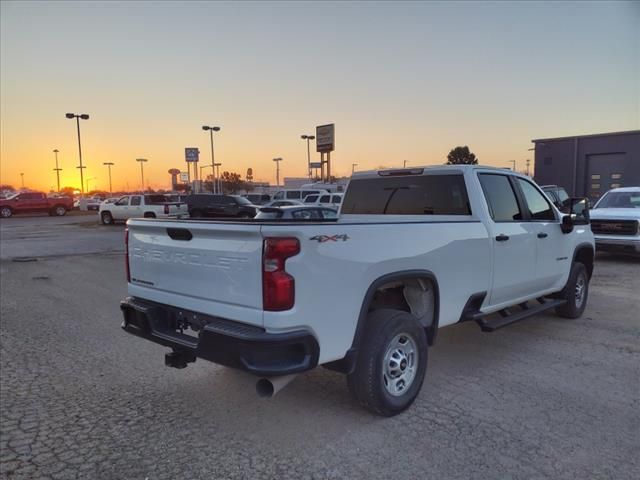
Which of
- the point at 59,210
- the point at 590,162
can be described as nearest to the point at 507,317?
the point at 590,162

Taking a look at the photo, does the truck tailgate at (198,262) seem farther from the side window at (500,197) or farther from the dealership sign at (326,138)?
the dealership sign at (326,138)

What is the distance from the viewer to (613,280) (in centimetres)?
961

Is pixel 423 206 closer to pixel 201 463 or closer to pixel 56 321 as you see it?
pixel 201 463

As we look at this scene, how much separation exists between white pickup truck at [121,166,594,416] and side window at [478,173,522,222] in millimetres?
18

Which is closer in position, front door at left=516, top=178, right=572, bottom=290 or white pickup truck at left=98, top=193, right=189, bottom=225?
front door at left=516, top=178, right=572, bottom=290

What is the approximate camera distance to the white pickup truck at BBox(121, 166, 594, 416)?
301cm

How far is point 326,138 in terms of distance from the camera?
42.9 m

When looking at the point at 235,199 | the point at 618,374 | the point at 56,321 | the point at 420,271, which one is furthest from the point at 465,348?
the point at 235,199

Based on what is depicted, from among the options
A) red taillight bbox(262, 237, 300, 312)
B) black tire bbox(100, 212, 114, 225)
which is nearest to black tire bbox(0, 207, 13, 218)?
black tire bbox(100, 212, 114, 225)

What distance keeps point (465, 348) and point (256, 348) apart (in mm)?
3234

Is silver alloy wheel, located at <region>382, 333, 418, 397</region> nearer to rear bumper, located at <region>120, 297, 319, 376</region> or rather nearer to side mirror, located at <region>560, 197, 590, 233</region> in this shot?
rear bumper, located at <region>120, 297, 319, 376</region>

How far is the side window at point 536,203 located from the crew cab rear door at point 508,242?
0.93ft

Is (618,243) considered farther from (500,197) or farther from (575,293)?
(500,197)

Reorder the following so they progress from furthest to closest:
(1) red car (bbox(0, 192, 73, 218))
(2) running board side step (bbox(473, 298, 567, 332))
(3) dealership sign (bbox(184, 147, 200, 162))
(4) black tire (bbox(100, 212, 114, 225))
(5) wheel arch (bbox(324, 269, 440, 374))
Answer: (3) dealership sign (bbox(184, 147, 200, 162)) < (1) red car (bbox(0, 192, 73, 218)) < (4) black tire (bbox(100, 212, 114, 225)) < (2) running board side step (bbox(473, 298, 567, 332)) < (5) wheel arch (bbox(324, 269, 440, 374))
